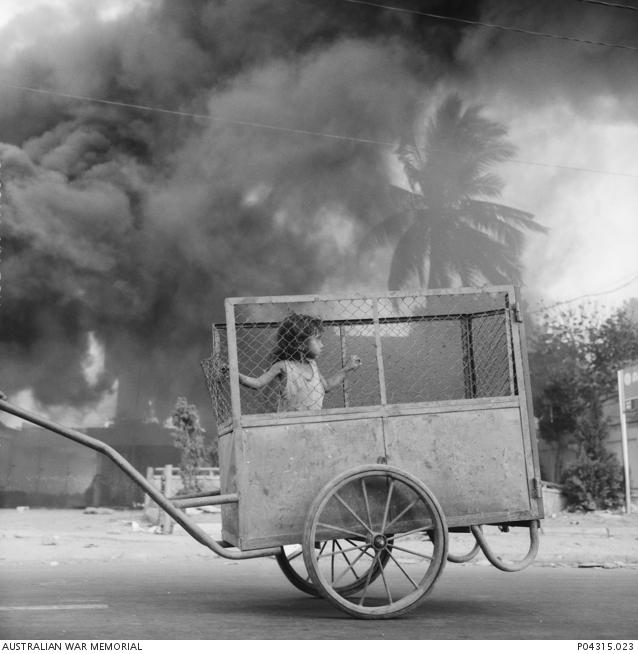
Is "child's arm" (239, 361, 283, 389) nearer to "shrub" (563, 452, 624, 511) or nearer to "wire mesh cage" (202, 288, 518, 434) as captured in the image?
"wire mesh cage" (202, 288, 518, 434)

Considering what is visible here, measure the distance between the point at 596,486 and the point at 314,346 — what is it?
13.9 metres

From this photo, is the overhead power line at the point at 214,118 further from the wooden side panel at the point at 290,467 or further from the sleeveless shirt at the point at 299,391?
the wooden side panel at the point at 290,467

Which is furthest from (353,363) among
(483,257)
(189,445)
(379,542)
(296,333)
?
(483,257)

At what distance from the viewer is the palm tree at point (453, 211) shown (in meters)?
20.1

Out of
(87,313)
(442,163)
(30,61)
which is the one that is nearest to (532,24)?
(442,163)

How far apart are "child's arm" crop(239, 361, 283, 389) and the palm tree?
615 inches

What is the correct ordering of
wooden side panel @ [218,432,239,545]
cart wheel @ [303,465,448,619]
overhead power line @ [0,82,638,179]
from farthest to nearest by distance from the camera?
overhead power line @ [0,82,638,179] → wooden side panel @ [218,432,239,545] → cart wheel @ [303,465,448,619]

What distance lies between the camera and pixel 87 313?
19.7 metres

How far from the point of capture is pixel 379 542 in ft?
13.0

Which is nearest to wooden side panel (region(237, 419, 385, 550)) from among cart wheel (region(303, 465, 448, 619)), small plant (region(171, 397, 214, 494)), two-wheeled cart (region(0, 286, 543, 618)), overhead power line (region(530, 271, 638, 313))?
two-wheeled cart (region(0, 286, 543, 618))

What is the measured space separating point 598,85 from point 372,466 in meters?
18.0

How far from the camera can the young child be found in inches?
176

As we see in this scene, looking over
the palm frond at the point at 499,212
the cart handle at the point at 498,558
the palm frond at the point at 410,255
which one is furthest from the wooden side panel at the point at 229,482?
the palm frond at the point at 499,212

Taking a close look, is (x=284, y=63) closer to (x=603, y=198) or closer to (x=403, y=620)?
(x=603, y=198)
